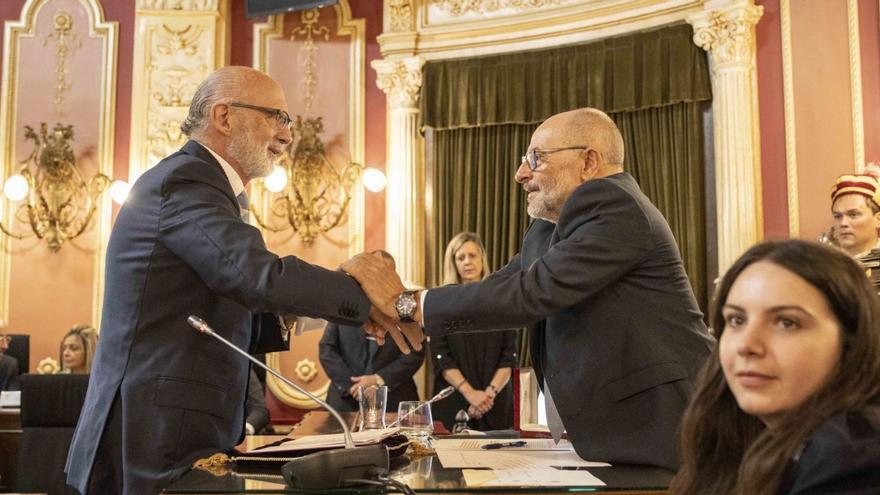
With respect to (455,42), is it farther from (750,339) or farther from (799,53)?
(750,339)

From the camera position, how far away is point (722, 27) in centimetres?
663

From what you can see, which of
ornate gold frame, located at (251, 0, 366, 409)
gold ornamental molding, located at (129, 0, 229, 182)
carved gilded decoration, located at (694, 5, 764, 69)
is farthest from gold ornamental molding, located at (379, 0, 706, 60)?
gold ornamental molding, located at (129, 0, 229, 182)

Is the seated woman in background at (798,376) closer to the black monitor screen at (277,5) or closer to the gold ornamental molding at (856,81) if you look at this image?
the gold ornamental molding at (856,81)

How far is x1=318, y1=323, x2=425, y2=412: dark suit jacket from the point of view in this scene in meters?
5.41

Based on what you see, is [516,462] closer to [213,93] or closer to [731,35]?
[213,93]

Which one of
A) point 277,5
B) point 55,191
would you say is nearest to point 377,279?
point 277,5

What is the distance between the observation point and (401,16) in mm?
7844

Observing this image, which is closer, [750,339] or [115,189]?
[750,339]

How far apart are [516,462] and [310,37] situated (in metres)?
6.68

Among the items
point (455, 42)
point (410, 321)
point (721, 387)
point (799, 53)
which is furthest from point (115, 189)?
point (721, 387)

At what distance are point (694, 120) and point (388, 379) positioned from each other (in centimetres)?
308

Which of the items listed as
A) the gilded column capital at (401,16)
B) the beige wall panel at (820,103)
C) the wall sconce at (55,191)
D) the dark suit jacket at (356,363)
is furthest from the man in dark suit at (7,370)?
the beige wall panel at (820,103)

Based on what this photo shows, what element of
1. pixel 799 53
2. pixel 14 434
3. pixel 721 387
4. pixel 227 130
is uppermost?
pixel 799 53

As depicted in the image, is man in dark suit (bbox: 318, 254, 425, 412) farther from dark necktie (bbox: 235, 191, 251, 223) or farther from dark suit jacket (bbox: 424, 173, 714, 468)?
dark suit jacket (bbox: 424, 173, 714, 468)
